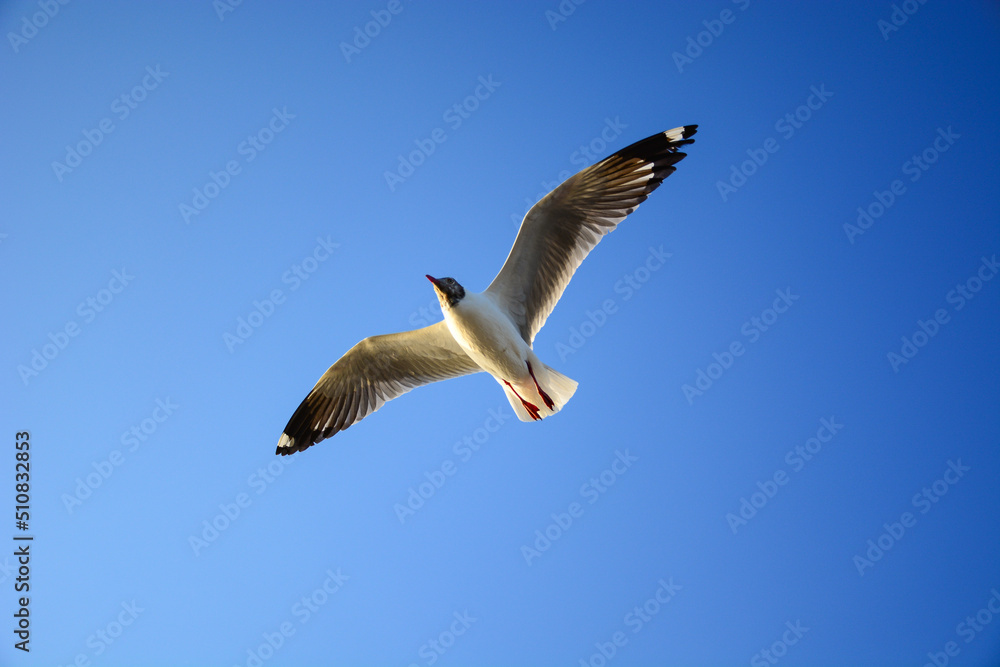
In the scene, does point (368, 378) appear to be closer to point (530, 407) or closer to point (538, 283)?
point (530, 407)

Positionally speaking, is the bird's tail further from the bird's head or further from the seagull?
the bird's head

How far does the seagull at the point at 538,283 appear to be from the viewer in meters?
4.69

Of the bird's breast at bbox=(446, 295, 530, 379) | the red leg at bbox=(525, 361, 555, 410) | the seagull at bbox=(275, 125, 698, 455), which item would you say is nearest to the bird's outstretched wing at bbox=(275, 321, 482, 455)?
the seagull at bbox=(275, 125, 698, 455)

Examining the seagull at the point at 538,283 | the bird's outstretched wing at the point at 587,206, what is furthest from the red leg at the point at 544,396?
the bird's outstretched wing at the point at 587,206

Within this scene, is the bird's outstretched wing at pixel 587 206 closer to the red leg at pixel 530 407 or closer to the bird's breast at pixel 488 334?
the bird's breast at pixel 488 334

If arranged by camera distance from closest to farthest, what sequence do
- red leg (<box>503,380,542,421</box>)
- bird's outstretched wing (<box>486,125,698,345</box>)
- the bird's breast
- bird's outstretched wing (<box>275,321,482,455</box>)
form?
the bird's breast
bird's outstretched wing (<box>486,125,698,345</box>)
red leg (<box>503,380,542,421</box>)
bird's outstretched wing (<box>275,321,482,455</box>)

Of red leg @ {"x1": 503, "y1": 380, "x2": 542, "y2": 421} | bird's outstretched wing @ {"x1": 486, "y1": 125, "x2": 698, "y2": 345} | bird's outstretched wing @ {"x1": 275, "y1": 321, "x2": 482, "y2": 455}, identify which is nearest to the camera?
bird's outstretched wing @ {"x1": 486, "y1": 125, "x2": 698, "y2": 345}

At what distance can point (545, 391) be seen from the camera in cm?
481

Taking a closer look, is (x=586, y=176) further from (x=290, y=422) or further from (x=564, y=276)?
(x=290, y=422)

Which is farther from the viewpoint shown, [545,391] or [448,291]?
[545,391]

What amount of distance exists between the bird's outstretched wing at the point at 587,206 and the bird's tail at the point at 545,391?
1.94ft

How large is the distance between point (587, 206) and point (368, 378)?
1966mm

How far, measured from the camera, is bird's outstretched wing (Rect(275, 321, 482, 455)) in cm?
523

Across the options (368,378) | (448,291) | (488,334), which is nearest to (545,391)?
(488,334)
